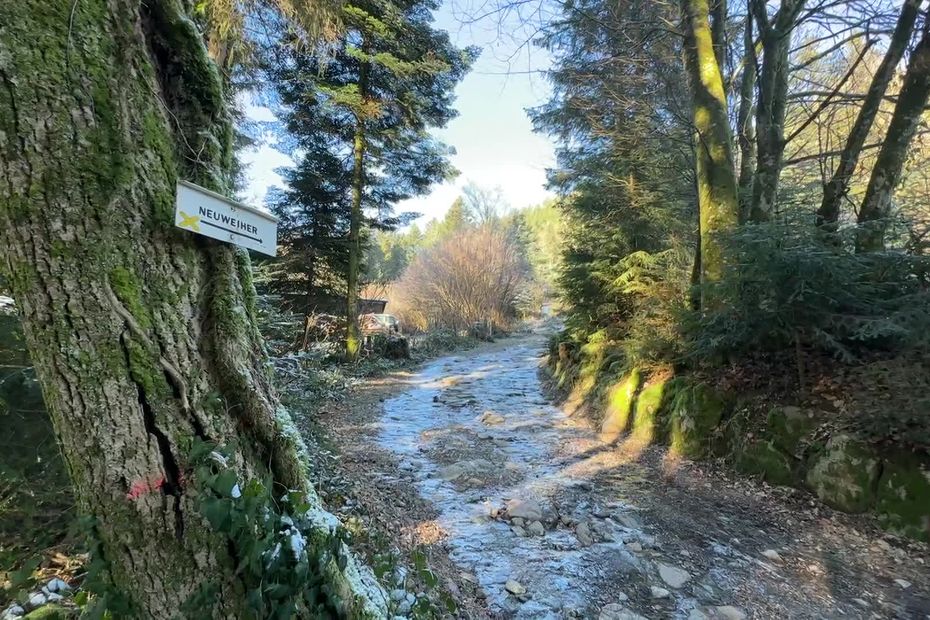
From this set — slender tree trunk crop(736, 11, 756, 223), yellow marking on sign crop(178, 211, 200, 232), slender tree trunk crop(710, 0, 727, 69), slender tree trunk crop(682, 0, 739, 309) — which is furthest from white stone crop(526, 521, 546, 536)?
slender tree trunk crop(710, 0, 727, 69)

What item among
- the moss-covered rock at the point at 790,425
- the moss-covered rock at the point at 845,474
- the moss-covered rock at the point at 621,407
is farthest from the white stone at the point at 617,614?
the moss-covered rock at the point at 621,407

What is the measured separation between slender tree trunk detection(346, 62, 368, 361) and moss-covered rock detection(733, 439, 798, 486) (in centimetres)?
754

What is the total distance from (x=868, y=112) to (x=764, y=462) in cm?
397

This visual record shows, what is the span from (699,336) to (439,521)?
3.29m

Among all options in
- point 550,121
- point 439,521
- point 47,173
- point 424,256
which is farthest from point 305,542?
point 424,256

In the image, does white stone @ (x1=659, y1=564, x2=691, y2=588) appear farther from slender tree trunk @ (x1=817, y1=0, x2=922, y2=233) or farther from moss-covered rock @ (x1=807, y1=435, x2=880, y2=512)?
slender tree trunk @ (x1=817, y1=0, x2=922, y2=233)

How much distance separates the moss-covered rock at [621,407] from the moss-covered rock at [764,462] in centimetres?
166

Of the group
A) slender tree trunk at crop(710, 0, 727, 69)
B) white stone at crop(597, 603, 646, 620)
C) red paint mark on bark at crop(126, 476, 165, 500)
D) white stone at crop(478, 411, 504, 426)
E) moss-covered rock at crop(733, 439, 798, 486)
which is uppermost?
slender tree trunk at crop(710, 0, 727, 69)

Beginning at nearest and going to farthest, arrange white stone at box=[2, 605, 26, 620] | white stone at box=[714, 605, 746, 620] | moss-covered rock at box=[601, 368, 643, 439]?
1. white stone at box=[2, 605, 26, 620]
2. white stone at box=[714, 605, 746, 620]
3. moss-covered rock at box=[601, 368, 643, 439]

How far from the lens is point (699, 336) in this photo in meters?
4.59

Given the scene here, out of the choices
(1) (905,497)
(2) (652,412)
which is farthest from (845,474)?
(2) (652,412)

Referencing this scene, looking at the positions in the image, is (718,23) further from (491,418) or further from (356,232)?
(356,232)

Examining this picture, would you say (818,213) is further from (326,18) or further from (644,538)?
(326,18)

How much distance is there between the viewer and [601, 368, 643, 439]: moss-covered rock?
565 centimetres
